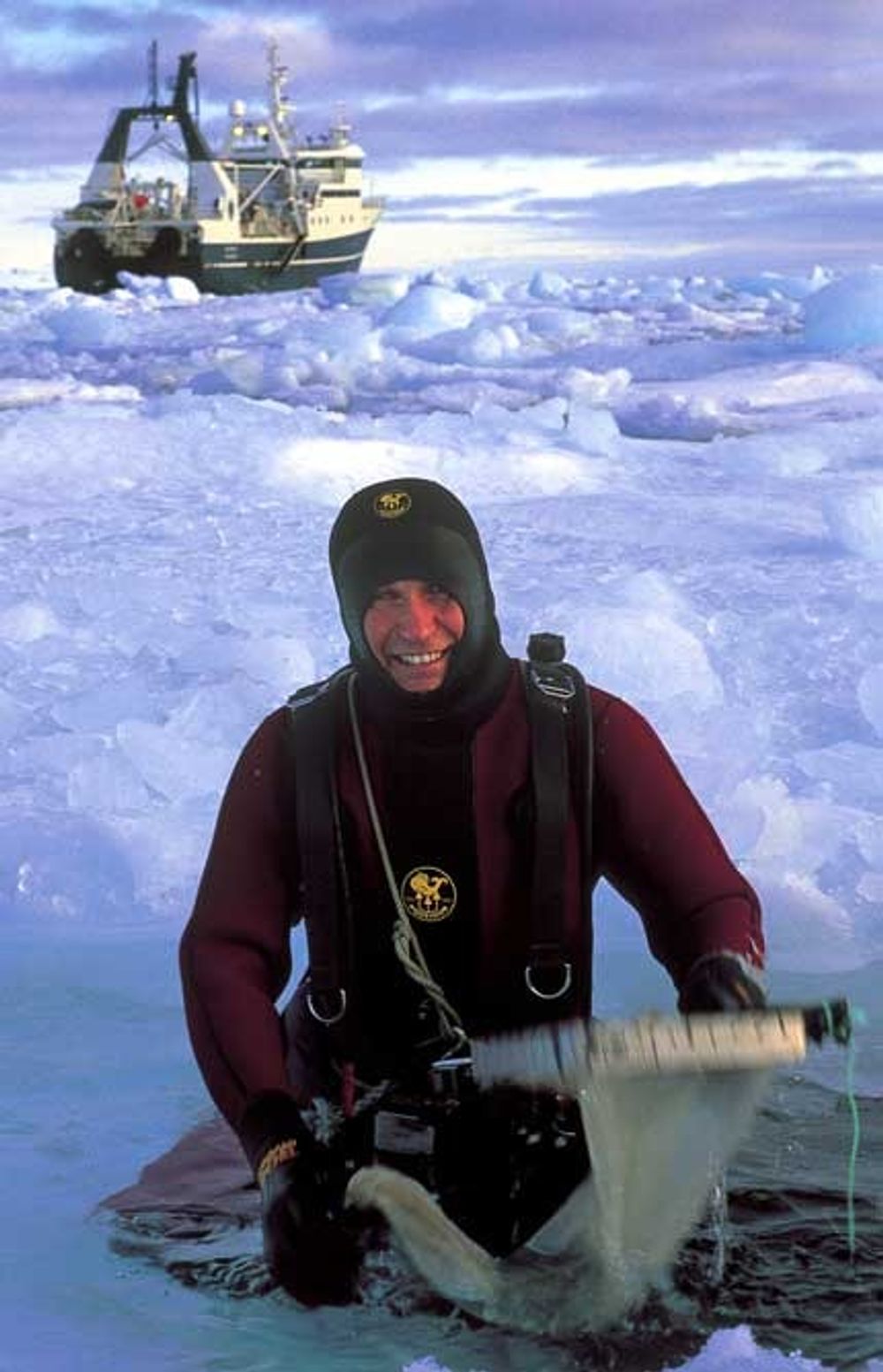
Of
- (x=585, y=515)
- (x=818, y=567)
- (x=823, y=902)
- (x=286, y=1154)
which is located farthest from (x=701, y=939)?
(x=585, y=515)

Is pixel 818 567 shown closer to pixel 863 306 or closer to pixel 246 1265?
pixel 246 1265

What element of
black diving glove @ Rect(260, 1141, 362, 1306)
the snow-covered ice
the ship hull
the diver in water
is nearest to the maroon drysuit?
the diver in water

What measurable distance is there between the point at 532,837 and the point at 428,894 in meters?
0.15

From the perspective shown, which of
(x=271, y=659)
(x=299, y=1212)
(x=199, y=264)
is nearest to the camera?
(x=299, y=1212)

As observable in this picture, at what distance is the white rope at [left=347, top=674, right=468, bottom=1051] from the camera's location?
7.89 ft

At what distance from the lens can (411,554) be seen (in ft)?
7.82

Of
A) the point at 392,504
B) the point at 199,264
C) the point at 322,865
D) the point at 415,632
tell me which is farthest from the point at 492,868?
the point at 199,264

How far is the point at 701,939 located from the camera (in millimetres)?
2361

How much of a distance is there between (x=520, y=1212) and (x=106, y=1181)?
88cm

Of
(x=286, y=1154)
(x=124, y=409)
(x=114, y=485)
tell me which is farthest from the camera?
(x=124, y=409)

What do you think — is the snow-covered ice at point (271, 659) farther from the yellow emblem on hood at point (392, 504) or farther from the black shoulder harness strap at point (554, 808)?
the yellow emblem on hood at point (392, 504)

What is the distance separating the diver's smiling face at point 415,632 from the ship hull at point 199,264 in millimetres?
39821

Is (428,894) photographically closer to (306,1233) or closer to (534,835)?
(534,835)

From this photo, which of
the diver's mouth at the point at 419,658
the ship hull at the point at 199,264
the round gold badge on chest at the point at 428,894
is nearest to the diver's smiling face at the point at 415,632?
the diver's mouth at the point at 419,658
